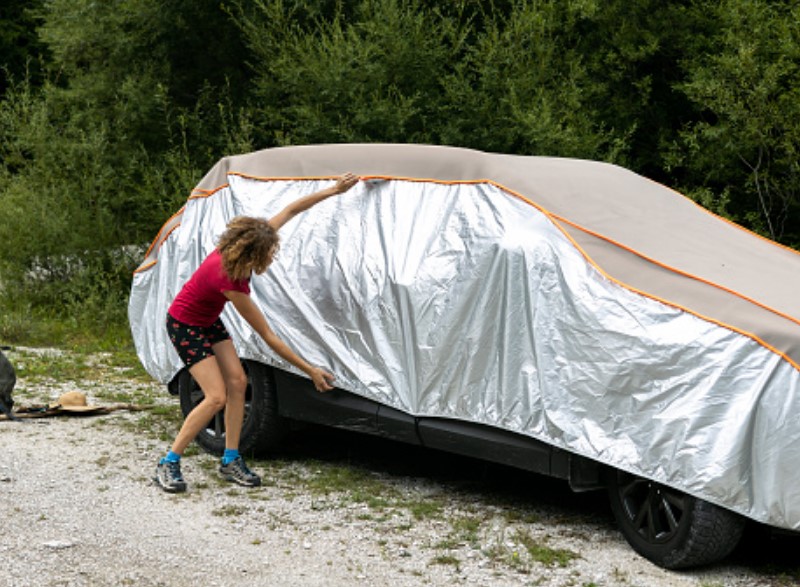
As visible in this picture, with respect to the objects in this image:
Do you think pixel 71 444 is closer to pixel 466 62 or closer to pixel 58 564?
pixel 58 564

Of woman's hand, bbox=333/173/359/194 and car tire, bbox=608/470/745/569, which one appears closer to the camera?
car tire, bbox=608/470/745/569

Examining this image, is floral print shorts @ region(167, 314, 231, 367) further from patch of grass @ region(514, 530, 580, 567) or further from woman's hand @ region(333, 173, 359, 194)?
patch of grass @ region(514, 530, 580, 567)

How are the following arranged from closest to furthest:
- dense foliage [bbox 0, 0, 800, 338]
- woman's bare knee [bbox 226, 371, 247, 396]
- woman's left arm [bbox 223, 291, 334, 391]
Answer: woman's left arm [bbox 223, 291, 334, 391]
woman's bare knee [bbox 226, 371, 247, 396]
dense foliage [bbox 0, 0, 800, 338]

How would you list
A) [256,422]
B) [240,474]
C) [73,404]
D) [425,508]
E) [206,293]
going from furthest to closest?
[73,404]
[256,422]
[240,474]
[206,293]
[425,508]

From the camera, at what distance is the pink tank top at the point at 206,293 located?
19.2 ft

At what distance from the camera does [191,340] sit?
19.8 ft

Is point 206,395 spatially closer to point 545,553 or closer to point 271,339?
point 271,339

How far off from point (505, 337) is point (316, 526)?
1.28 meters

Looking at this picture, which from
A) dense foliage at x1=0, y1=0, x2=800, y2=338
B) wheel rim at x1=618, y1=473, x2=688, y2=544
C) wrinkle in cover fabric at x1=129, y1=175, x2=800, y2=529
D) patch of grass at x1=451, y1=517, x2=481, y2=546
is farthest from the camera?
dense foliage at x1=0, y1=0, x2=800, y2=338

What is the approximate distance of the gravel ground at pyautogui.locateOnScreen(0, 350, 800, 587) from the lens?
16.1ft

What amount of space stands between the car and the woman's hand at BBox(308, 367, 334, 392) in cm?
9

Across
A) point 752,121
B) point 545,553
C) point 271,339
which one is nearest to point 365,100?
point 752,121

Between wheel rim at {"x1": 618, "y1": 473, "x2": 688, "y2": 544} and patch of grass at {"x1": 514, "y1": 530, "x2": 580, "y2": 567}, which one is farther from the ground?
wheel rim at {"x1": 618, "y1": 473, "x2": 688, "y2": 544}

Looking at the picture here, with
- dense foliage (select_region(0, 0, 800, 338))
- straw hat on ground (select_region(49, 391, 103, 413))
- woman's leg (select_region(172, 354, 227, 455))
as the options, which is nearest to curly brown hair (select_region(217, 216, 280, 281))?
woman's leg (select_region(172, 354, 227, 455))
